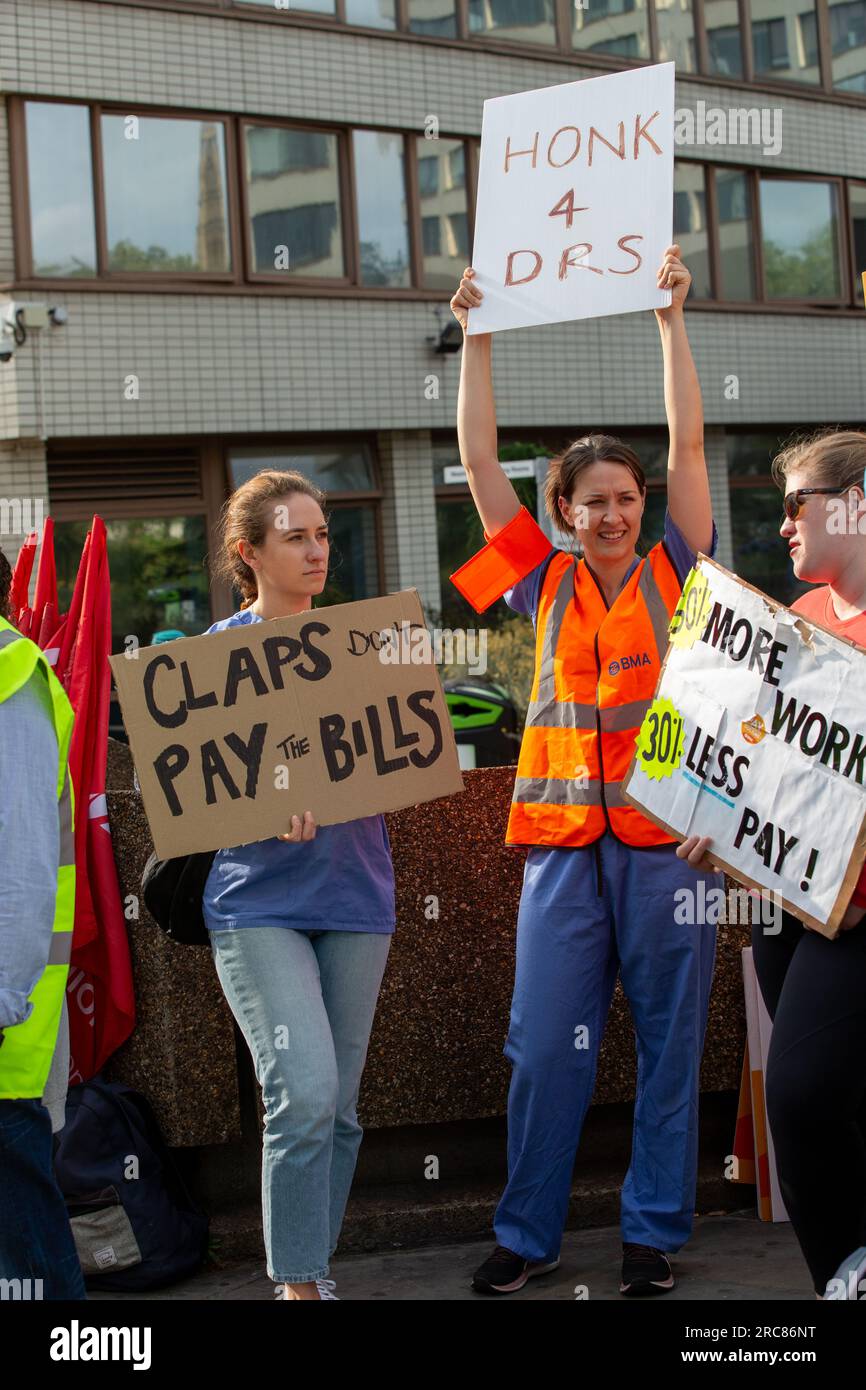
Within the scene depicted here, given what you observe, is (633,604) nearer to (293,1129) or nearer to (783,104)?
(293,1129)

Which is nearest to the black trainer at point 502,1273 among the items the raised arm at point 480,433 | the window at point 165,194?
the raised arm at point 480,433

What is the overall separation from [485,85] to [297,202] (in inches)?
104

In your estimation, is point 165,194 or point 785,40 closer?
point 165,194

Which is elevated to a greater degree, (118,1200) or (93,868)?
(93,868)

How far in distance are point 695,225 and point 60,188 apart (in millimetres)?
7979

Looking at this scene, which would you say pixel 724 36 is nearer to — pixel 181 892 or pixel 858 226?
pixel 858 226

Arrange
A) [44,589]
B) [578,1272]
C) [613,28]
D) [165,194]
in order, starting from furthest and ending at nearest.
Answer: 1. [613,28]
2. [165,194]
3. [44,589]
4. [578,1272]

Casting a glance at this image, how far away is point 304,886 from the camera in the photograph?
11.9 ft

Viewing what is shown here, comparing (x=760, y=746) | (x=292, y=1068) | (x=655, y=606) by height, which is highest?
(x=655, y=606)

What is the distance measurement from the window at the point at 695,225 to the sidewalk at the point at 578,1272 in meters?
16.8

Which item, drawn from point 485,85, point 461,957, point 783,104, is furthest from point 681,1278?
point 783,104

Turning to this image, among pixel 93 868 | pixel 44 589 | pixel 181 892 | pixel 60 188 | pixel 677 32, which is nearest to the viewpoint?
pixel 181 892

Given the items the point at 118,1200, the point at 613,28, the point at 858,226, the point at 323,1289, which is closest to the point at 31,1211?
Result: the point at 323,1289
